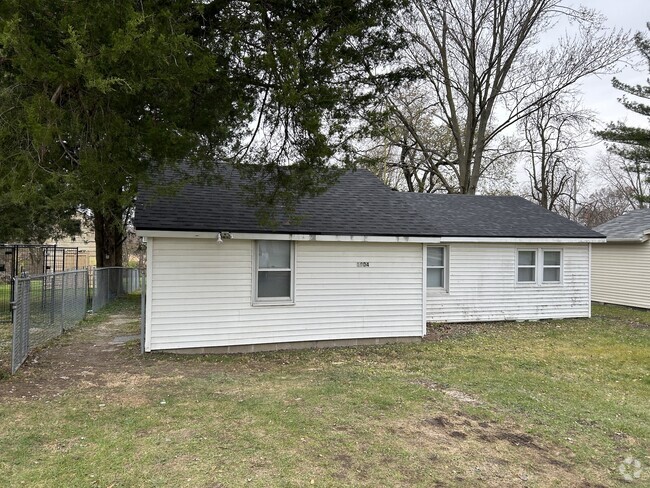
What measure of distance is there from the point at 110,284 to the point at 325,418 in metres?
15.0

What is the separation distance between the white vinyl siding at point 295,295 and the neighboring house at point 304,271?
0.06 ft

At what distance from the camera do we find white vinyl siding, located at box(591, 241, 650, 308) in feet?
52.3

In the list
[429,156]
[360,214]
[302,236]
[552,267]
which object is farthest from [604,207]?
[302,236]

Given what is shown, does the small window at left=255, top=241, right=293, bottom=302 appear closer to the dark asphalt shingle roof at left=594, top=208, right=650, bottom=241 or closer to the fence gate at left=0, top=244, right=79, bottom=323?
the fence gate at left=0, top=244, right=79, bottom=323

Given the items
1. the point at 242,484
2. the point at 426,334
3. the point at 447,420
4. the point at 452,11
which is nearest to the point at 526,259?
the point at 426,334

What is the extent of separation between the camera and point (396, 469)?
13.0 feet

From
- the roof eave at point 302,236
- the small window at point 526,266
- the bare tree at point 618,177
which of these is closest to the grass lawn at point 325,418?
the roof eave at point 302,236

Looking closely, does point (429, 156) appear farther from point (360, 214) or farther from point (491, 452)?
point (491, 452)

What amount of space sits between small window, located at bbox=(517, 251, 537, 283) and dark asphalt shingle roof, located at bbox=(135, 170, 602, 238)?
60 centimetres

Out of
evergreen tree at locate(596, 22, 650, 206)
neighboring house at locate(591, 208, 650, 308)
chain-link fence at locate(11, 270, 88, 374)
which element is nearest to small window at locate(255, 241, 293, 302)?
chain-link fence at locate(11, 270, 88, 374)

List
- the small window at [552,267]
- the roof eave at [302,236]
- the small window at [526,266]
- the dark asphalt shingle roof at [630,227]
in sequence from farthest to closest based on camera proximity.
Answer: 1. the dark asphalt shingle roof at [630,227]
2. the small window at [552,267]
3. the small window at [526,266]
4. the roof eave at [302,236]

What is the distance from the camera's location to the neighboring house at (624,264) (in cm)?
1591

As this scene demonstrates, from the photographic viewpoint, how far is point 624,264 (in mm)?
16625

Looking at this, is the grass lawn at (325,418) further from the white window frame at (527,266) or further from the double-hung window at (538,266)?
the double-hung window at (538,266)
